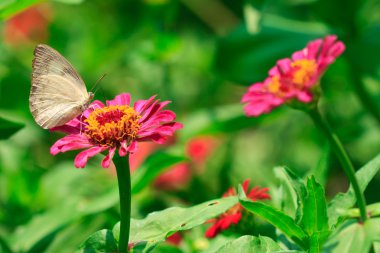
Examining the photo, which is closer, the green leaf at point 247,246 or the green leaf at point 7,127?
the green leaf at point 247,246

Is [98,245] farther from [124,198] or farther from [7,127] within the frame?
[7,127]

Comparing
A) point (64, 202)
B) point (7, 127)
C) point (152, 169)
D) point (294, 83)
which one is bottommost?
point (64, 202)

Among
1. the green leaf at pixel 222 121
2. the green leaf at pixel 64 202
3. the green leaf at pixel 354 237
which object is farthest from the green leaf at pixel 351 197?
the green leaf at pixel 222 121

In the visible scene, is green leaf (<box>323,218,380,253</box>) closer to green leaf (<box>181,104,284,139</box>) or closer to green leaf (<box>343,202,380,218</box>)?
green leaf (<box>343,202,380,218</box>)

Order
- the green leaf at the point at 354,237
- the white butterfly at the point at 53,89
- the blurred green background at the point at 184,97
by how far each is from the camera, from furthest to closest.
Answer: the blurred green background at the point at 184,97
the white butterfly at the point at 53,89
the green leaf at the point at 354,237

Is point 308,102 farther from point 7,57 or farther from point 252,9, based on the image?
point 7,57

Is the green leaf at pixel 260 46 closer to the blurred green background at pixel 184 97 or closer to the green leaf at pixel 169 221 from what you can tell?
the blurred green background at pixel 184 97

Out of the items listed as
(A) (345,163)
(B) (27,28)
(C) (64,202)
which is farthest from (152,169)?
(B) (27,28)
